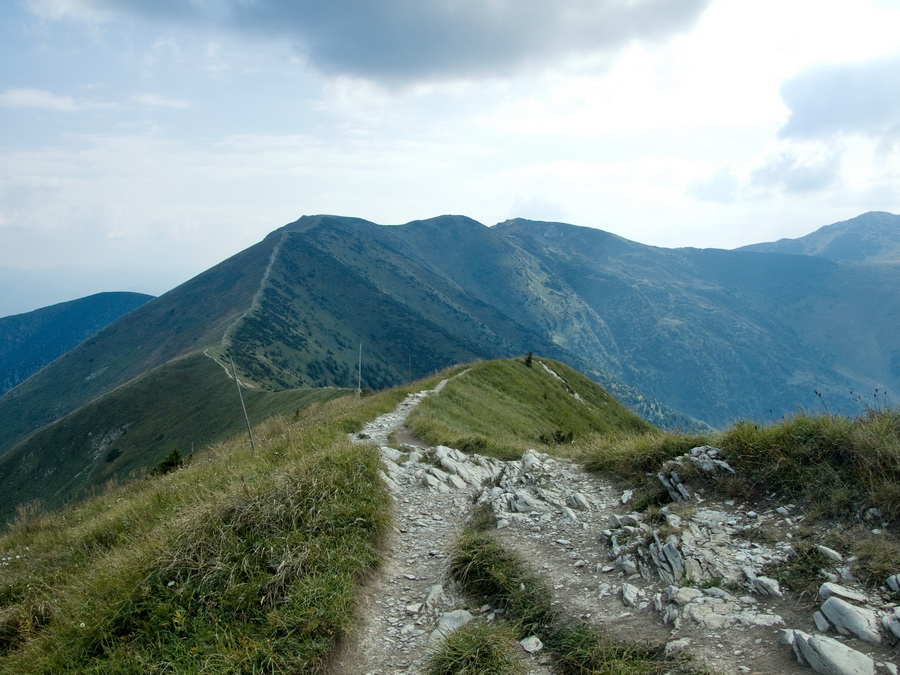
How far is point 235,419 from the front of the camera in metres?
75.8

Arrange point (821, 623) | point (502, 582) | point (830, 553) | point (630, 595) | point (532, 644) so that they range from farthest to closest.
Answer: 1. point (502, 582)
2. point (630, 595)
3. point (830, 553)
4. point (532, 644)
5. point (821, 623)

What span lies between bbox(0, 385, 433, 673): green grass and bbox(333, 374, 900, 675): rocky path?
687mm

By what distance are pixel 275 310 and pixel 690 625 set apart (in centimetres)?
19561

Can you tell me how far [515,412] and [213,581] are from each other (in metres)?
29.9

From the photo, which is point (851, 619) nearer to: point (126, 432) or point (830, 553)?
point (830, 553)

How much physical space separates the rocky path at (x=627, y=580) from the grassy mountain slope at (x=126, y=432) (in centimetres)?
6690

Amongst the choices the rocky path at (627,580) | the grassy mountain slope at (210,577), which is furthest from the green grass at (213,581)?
the rocky path at (627,580)

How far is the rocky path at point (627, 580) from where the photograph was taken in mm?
5395

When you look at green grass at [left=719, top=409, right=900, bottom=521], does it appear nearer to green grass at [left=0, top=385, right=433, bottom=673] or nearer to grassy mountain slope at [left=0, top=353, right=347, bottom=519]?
green grass at [left=0, top=385, right=433, bottom=673]

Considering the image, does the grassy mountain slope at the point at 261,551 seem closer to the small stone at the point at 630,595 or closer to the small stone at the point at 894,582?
the small stone at the point at 894,582

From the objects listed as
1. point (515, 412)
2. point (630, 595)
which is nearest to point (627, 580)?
point (630, 595)

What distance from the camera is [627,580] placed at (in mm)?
6996

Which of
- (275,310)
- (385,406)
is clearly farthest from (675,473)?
(275,310)

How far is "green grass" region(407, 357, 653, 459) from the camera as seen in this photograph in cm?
1686
